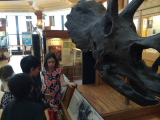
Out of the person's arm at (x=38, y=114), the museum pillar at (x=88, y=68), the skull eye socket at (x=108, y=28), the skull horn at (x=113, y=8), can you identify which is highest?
the skull horn at (x=113, y=8)

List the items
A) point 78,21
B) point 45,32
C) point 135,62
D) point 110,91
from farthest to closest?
point 45,32 < point 110,91 < point 78,21 < point 135,62

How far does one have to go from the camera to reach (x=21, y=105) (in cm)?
125

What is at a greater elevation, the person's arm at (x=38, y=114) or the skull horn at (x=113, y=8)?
the skull horn at (x=113, y=8)

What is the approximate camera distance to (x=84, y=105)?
63.5 inches

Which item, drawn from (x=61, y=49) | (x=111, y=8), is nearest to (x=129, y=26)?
(x=111, y=8)

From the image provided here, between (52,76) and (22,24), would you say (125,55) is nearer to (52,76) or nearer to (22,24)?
(52,76)

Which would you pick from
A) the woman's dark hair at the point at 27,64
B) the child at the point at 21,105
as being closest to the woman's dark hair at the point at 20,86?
the child at the point at 21,105

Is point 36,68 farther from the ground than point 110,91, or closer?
farther from the ground

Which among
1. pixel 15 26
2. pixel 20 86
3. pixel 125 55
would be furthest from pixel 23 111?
pixel 15 26

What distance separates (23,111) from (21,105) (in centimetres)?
5

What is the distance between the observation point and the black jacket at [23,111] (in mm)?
1228

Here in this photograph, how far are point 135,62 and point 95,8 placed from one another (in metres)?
1.03

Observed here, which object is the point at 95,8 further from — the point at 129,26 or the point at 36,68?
the point at 36,68

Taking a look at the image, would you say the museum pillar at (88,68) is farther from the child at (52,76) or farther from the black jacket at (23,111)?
the black jacket at (23,111)
